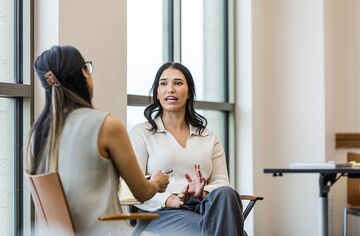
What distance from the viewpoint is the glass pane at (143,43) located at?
166 inches

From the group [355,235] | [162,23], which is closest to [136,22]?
[162,23]

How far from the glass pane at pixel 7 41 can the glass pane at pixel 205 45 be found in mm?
1920

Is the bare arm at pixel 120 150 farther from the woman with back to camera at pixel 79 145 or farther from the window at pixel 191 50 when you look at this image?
the window at pixel 191 50

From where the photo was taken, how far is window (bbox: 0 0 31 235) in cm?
321

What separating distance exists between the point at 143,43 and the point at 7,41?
1.28 m

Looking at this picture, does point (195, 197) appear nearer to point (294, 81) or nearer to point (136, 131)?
point (136, 131)

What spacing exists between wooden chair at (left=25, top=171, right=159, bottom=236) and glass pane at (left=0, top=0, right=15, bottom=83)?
101 centimetres

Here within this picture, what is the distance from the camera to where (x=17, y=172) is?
3.26 meters

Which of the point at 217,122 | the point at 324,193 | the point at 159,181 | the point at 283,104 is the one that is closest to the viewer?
the point at 159,181

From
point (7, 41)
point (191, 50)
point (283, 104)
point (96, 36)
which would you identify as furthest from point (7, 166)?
point (283, 104)

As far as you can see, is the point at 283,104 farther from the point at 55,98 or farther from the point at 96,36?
the point at 55,98

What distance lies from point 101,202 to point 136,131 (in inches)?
47.6

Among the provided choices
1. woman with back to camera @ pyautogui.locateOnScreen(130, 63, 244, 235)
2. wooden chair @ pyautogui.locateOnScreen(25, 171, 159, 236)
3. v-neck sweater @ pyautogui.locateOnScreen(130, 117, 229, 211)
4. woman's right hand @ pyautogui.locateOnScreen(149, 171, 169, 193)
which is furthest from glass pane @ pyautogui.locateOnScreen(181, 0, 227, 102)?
wooden chair @ pyautogui.locateOnScreen(25, 171, 159, 236)

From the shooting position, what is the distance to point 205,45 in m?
5.46
